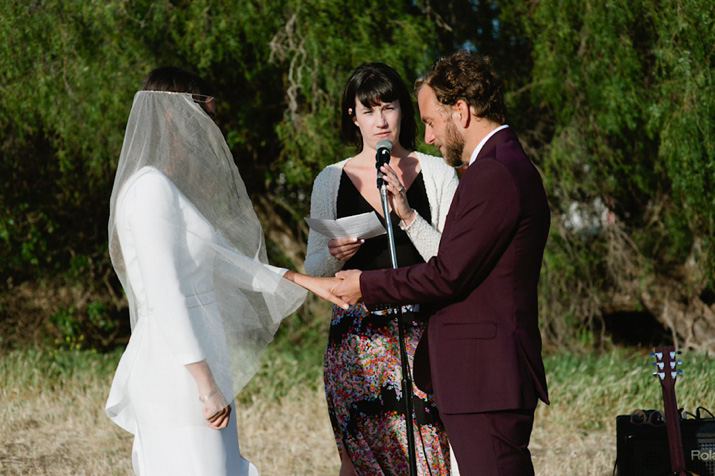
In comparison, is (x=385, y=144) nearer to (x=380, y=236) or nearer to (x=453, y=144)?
(x=380, y=236)

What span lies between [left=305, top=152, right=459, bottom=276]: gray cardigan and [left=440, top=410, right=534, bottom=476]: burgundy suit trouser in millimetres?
928

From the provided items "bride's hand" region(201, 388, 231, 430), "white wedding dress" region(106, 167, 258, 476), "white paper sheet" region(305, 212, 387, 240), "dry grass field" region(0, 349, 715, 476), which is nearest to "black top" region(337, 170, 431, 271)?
"white paper sheet" region(305, 212, 387, 240)

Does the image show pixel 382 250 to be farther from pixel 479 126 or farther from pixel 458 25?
pixel 458 25

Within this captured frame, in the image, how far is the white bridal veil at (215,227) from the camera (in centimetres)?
267

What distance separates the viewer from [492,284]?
2539 millimetres

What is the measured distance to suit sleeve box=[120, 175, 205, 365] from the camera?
255cm

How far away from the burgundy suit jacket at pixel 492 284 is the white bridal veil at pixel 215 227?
0.64m

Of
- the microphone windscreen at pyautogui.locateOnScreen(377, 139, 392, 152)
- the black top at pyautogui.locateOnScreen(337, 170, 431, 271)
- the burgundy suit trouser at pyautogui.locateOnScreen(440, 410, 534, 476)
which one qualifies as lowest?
the burgundy suit trouser at pyautogui.locateOnScreen(440, 410, 534, 476)

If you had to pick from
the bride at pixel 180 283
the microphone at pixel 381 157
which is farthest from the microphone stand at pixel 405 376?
the bride at pixel 180 283

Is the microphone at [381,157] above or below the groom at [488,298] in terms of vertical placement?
above

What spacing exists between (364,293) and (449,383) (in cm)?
45

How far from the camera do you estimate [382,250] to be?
11.2 feet

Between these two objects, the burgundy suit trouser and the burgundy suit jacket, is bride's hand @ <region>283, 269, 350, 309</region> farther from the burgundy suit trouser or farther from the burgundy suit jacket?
the burgundy suit trouser

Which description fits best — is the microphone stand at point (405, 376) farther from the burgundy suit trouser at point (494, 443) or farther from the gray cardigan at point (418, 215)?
the burgundy suit trouser at point (494, 443)
